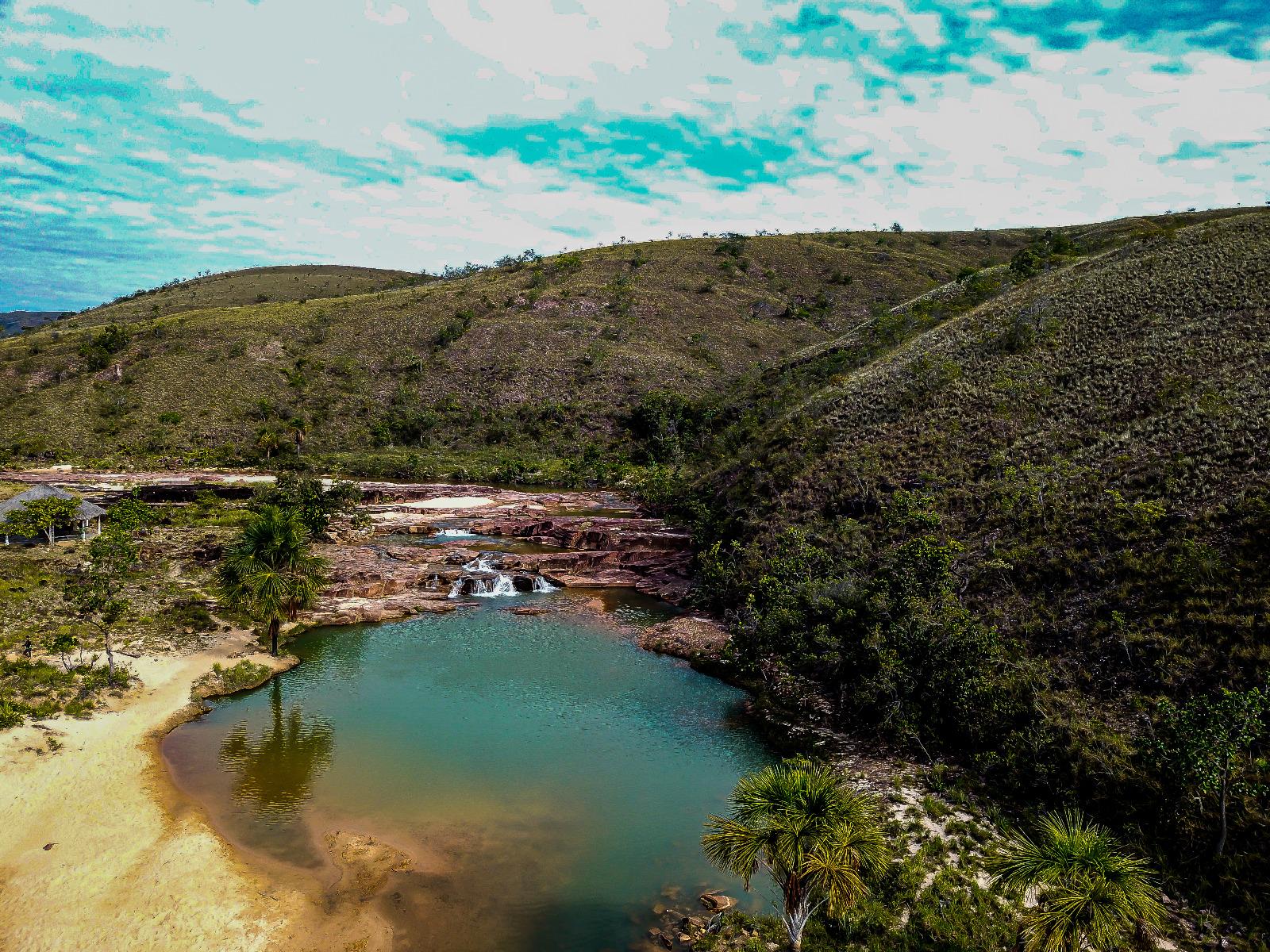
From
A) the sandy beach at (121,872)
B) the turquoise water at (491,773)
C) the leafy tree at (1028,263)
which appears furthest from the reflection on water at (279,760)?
the leafy tree at (1028,263)

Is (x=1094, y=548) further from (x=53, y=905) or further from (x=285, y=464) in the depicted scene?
(x=285, y=464)

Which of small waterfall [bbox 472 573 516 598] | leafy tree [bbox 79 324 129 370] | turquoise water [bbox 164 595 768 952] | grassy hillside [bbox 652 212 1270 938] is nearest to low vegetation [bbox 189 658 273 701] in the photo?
turquoise water [bbox 164 595 768 952]

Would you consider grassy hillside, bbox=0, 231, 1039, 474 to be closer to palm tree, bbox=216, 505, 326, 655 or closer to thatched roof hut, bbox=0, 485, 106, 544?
thatched roof hut, bbox=0, 485, 106, 544

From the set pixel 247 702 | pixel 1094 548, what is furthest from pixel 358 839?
pixel 1094 548

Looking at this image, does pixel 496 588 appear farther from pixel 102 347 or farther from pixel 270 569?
pixel 102 347

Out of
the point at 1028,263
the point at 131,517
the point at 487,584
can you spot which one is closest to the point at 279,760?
the point at 487,584

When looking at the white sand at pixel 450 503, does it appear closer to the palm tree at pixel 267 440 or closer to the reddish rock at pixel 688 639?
the palm tree at pixel 267 440
